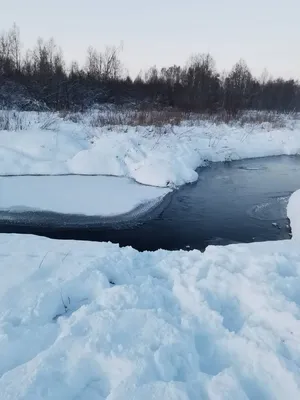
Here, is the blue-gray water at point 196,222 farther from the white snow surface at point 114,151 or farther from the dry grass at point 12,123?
the dry grass at point 12,123

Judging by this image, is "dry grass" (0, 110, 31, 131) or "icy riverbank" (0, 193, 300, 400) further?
"dry grass" (0, 110, 31, 131)

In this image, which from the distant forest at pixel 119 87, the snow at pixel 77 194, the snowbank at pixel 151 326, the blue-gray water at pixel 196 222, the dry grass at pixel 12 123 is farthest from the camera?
the distant forest at pixel 119 87

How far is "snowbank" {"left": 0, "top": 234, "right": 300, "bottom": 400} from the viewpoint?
80.7 inches

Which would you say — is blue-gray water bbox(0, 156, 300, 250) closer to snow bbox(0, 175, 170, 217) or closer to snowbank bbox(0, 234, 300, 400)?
snow bbox(0, 175, 170, 217)

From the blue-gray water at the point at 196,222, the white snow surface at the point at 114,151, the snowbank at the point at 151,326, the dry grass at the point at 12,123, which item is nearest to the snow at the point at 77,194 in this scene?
the blue-gray water at the point at 196,222

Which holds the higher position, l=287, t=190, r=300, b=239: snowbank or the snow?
l=287, t=190, r=300, b=239: snowbank

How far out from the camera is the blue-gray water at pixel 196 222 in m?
5.37

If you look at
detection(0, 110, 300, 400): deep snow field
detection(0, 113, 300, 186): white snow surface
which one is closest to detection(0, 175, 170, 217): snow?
detection(0, 113, 300, 186): white snow surface

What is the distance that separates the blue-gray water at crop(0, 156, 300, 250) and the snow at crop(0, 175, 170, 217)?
42 centimetres

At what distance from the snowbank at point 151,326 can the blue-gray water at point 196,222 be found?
4.97 ft

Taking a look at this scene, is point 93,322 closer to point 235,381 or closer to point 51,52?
point 235,381

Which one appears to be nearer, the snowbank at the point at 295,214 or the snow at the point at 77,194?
the snowbank at the point at 295,214

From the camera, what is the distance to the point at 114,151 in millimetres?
9812

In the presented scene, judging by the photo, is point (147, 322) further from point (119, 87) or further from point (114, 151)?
point (119, 87)
